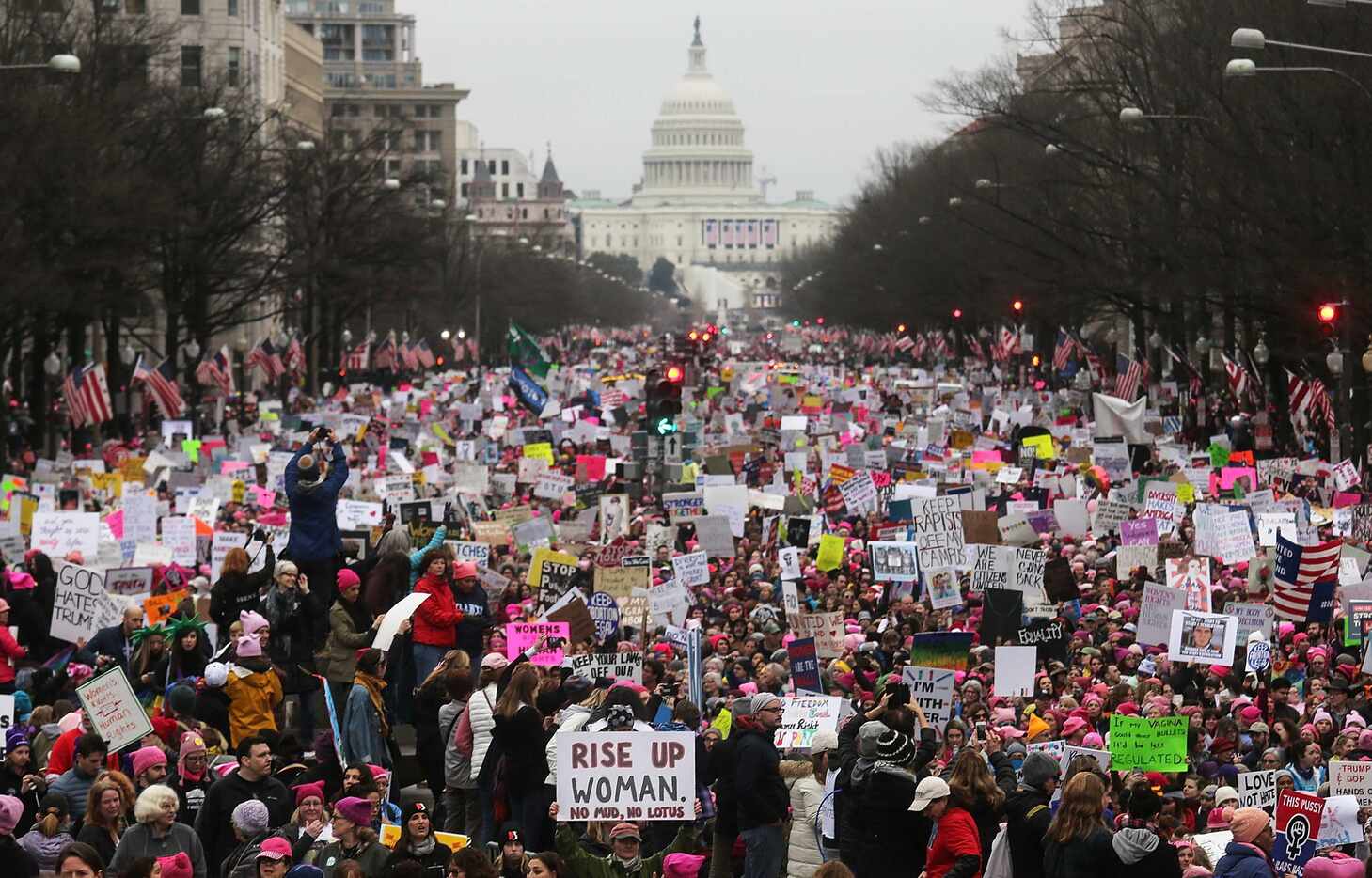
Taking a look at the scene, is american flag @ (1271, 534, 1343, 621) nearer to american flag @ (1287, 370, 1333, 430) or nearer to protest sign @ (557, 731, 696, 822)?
protest sign @ (557, 731, 696, 822)

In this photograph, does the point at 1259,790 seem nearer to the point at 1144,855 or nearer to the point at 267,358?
the point at 1144,855

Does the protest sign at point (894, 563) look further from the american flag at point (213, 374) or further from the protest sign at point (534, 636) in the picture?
the american flag at point (213, 374)

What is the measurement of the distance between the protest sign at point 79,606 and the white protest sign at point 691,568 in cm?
591

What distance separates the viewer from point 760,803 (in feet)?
46.8

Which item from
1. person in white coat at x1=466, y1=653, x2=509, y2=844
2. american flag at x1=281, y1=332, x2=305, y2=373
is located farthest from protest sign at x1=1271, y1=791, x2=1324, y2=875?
american flag at x1=281, y1=332, x2=305, y2=373

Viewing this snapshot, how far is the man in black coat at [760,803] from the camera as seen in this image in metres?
14.3

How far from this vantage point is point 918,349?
369 ft

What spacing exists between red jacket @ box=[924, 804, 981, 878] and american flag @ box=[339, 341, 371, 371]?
209 ft

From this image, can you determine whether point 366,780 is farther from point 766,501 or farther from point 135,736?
point 766,501

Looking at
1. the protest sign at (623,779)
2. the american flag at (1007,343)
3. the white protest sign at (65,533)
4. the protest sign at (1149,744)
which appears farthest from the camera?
the american flag at (1007,343)

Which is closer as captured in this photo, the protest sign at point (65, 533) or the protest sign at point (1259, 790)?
the protest sign at point (1259, 790)

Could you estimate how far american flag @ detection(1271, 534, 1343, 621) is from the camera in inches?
854

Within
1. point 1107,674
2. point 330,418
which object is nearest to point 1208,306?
point 330,418

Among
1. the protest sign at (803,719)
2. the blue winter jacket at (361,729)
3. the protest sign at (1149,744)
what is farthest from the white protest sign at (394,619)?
the protest sign at (1149,744)
